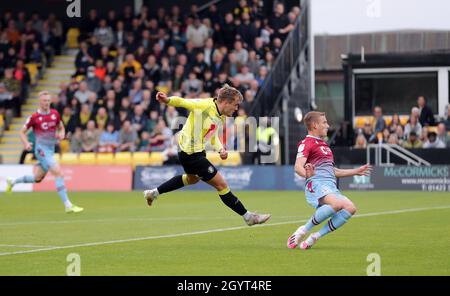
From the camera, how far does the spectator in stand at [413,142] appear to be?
2948cm

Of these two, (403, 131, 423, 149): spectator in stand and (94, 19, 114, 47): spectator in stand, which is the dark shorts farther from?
(94, 19, 114, 47): spectator in stand

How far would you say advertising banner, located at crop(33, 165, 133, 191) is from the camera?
31000 mm

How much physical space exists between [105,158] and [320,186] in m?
19.9

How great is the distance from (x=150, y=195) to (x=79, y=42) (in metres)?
23.7

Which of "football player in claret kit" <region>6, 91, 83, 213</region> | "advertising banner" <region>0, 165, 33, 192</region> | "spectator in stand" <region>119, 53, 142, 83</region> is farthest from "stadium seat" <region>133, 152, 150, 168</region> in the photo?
"football player in claret kit" <region>6, 91, 83, 213</region>

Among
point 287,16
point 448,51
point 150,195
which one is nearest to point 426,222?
point 150,195

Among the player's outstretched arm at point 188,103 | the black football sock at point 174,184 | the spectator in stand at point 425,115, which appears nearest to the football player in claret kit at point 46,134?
the black football sock at point 174,184

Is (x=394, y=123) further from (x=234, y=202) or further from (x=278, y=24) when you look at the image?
(x=234, y=202)

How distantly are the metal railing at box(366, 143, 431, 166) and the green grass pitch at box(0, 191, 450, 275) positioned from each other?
5.85 m

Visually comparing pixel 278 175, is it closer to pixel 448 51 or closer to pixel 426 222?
pixel 448 51

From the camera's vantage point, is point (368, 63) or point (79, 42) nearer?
point (368, 63)

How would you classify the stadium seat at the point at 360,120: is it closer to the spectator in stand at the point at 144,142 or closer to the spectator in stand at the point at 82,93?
the spectator in stand at the point at 144,142

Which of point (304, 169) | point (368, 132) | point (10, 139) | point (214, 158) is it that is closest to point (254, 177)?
point (214, 158)
